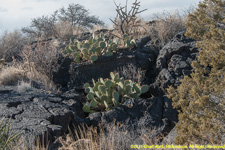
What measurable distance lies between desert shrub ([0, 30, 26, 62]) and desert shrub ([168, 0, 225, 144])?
1121 centimetres

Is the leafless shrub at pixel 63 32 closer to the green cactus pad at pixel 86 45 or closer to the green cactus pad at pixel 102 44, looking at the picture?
the green cactus pad at pixel 86 45

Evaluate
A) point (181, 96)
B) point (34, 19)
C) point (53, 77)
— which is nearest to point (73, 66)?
point (53, 77)

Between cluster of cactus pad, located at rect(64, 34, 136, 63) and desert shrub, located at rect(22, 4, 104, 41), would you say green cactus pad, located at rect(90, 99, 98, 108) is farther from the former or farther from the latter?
desert shrub, located at rect(22, 4, 104, 41)

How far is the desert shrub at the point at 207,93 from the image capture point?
4.61m

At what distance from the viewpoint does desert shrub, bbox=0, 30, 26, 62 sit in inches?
634

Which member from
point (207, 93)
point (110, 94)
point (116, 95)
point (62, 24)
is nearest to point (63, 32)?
point (62, 24)

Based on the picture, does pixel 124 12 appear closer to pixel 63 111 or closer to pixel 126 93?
pixel 126 93

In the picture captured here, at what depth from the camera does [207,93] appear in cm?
492

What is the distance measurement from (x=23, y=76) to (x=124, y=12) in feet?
14.5

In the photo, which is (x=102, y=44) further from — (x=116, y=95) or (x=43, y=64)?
(x=116, y=95)

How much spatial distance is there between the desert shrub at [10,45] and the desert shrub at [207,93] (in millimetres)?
11208

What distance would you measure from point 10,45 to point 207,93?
13.6 metres

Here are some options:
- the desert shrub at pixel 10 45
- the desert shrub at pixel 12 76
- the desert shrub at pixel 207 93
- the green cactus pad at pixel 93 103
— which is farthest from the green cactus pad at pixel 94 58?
the desert shrub at pixel 10 45

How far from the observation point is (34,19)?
2025 cm
